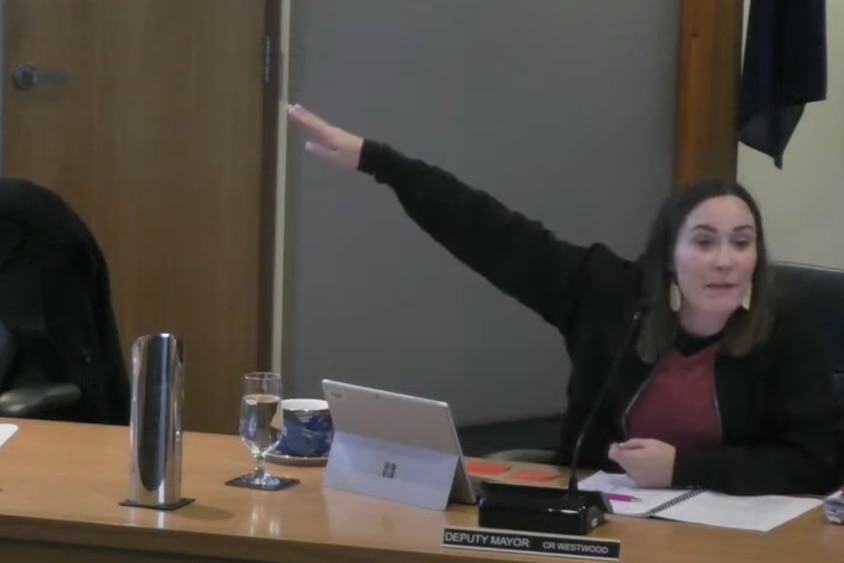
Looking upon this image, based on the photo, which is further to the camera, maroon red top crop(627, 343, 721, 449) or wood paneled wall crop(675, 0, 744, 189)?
wood paneled wall crop(675, 0, 744, 189)

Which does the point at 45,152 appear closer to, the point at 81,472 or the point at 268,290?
the point at 268,290

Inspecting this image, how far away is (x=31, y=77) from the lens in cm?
339

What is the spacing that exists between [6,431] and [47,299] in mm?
801

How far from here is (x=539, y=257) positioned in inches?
92.0

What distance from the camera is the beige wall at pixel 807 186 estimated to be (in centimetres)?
423

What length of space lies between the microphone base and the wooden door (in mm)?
2260

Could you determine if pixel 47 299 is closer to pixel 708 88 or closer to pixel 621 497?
pixel 621 497

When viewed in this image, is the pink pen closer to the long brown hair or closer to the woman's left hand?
the woman's left hand

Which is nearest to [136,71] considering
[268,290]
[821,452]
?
[268,290]

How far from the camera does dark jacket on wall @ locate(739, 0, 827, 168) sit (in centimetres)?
385

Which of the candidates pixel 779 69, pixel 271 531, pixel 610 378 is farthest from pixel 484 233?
pixel 779 69

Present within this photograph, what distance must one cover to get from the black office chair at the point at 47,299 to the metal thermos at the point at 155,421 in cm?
111

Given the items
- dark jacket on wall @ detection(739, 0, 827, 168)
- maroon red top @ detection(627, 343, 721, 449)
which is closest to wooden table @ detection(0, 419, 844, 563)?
maroon red top @ detection(627, 343, 721, 449)

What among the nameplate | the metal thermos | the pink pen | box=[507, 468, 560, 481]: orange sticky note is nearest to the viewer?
the nameplate
